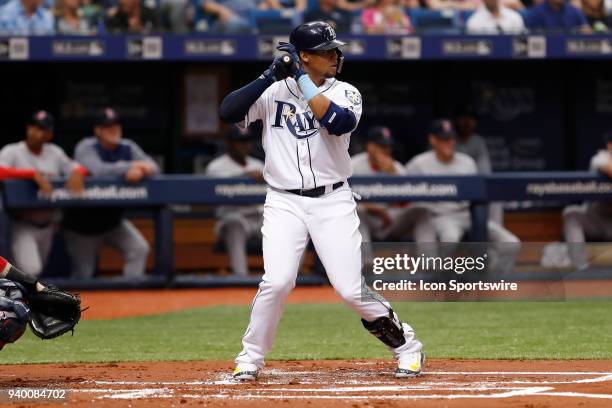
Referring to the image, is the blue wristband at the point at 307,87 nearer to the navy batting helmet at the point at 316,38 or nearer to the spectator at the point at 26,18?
the navy batting helmet at the point at 316,38

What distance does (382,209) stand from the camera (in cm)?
1151

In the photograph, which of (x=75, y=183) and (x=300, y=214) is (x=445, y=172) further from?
(x=300, y=214)

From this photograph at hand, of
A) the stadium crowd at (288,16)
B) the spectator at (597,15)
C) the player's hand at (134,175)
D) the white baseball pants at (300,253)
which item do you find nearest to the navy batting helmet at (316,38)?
the white baseball pants at (300,253)

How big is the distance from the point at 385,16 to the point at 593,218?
9.64 ft

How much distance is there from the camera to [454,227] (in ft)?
37.2

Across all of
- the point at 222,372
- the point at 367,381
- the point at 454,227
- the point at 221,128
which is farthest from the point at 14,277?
the point at 221,128

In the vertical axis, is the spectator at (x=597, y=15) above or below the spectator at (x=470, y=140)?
above

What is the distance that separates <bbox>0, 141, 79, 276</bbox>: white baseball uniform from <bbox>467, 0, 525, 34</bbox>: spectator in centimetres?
429

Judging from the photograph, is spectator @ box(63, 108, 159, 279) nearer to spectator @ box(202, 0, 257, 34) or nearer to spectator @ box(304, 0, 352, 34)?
spectator @ box(202, 0, 257, 34)

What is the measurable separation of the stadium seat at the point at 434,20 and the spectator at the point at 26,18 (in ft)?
12.1

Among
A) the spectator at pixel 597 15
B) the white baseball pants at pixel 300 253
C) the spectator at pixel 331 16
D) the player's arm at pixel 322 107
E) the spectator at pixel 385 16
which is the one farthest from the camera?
the spectator at pixel 597 15

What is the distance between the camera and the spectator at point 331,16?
12.1 metres

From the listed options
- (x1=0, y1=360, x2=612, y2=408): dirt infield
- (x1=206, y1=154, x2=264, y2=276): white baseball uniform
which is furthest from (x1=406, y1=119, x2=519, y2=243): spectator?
(x1=0, y1=360, x2=612, y2=408): dirt infield

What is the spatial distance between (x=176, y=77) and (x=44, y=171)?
2593 millimetres
